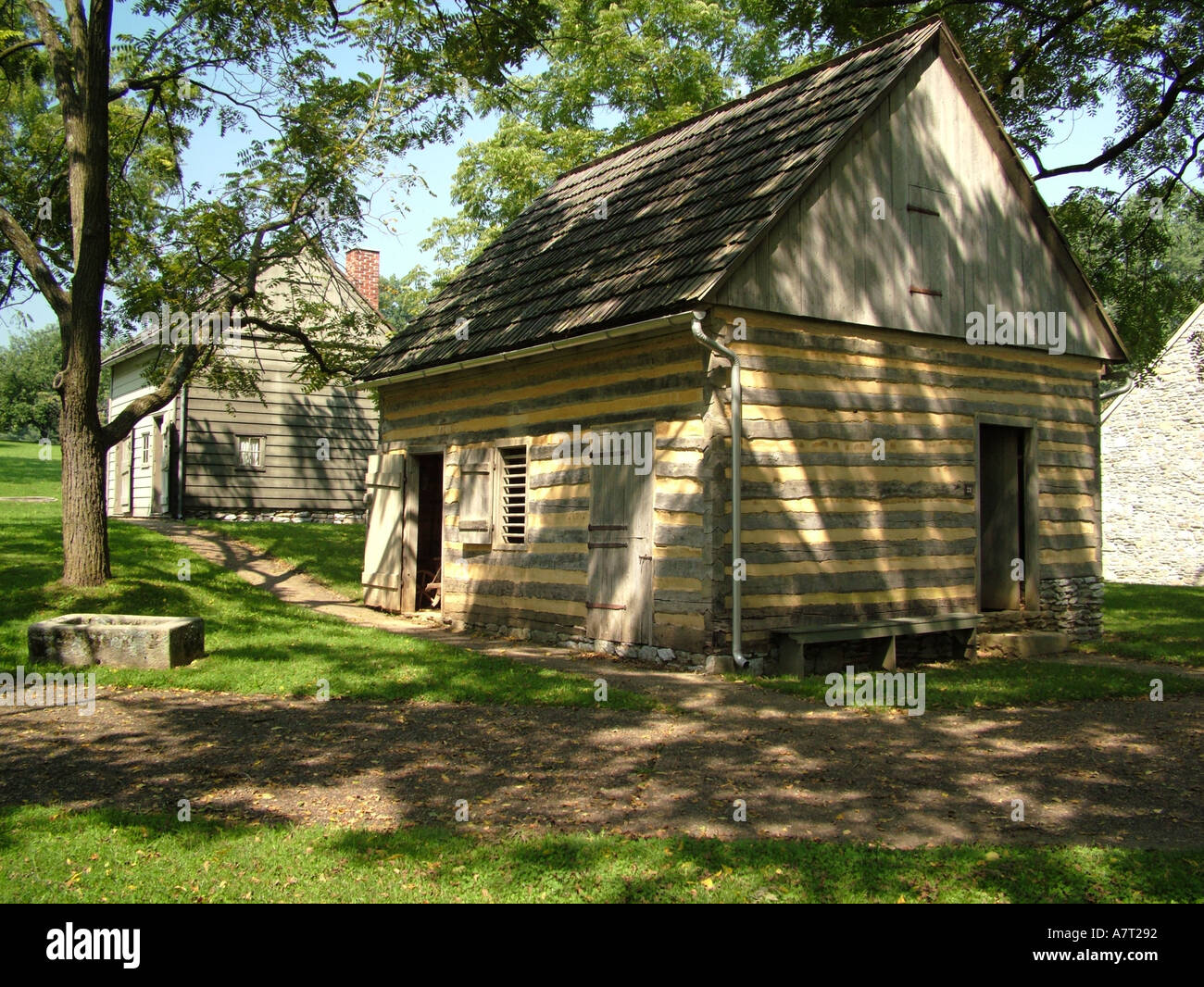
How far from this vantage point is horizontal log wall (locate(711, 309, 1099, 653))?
431 inches

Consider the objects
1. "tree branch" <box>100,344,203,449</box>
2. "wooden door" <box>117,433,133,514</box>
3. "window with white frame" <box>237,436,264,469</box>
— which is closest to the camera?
"tree branch" <box>100,344,203,449</box>

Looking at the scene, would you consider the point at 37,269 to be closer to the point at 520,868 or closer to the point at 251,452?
the point at 520,868

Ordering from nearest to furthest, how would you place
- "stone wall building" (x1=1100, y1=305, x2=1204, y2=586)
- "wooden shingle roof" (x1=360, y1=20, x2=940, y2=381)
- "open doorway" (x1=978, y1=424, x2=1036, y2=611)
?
1. "wooden shingle roof" (x1=360, y1=20, x2=940, y2=381)
2. "open doorway" (x1=978, y1=424, x2=1036, y2=611)
3. "stone wall building" (x1=1100, y1=305, x2=1204, y2=586)

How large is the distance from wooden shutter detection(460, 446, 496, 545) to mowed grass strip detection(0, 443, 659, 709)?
207 cm

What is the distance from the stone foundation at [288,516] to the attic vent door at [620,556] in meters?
14.6

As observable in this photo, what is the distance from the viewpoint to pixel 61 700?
334 inches

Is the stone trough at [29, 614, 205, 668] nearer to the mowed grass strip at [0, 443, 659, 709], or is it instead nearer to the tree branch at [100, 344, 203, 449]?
the mowed grass strip at [0, 443, 659, 709]

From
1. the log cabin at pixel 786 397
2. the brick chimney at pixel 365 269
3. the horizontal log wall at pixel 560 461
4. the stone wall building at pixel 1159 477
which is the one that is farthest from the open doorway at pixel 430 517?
the stone wall building at pixel 1159 477

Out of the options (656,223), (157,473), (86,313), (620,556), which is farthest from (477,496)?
(157,473)

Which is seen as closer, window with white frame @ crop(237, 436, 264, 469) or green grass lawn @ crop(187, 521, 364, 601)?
green grass lawn @ crop(187, 521, 364, 601)

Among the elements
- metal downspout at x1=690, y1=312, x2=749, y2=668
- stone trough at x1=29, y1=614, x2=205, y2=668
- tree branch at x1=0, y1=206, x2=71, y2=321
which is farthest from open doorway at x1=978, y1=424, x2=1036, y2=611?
tree branch at x1=0, y1=206, x2=71, y2=321

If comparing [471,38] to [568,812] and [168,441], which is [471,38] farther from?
[168,441]

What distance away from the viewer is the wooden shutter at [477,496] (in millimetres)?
14188

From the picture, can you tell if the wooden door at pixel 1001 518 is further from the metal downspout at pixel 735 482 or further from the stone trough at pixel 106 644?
the stone trough at pixel 106 644
